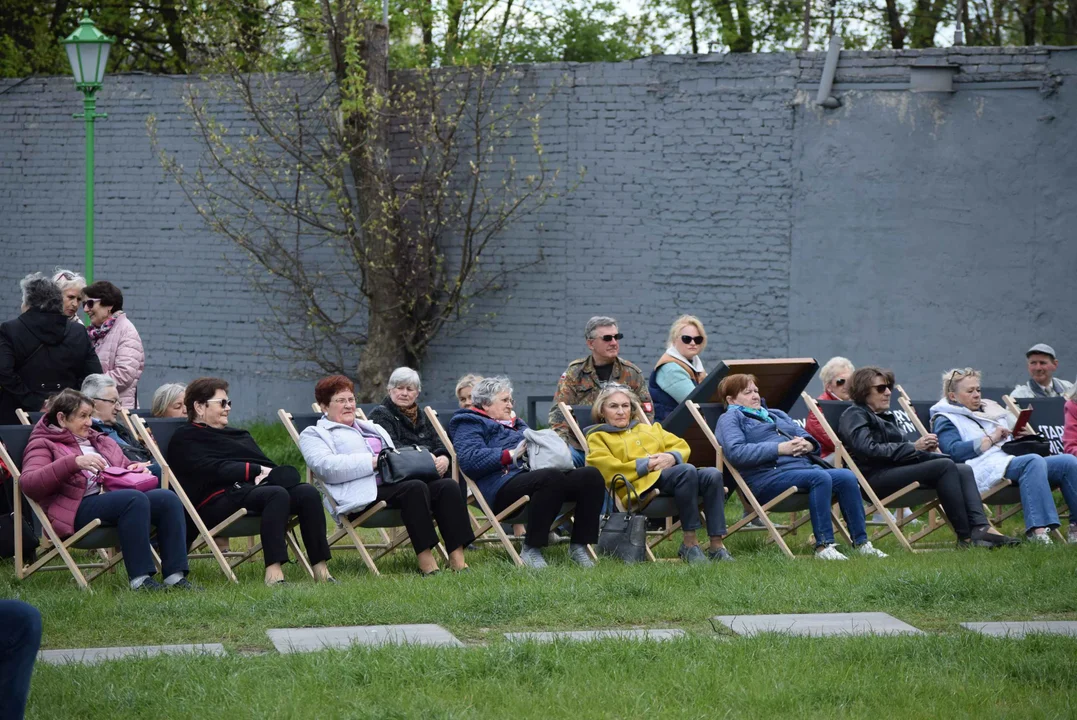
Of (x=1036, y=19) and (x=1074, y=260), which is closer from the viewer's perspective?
(x=1074, y=260)

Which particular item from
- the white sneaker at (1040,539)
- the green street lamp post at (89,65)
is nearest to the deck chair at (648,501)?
the white sneaker at (1040,539)

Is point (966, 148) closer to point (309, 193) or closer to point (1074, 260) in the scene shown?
point (1074, 260)

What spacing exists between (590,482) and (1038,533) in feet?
9.13

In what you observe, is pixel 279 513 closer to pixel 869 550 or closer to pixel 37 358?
pixel 37 358

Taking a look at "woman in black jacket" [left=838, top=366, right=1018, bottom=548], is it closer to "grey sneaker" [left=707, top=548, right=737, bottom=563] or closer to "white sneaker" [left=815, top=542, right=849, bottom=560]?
"white sneaker" [left=815, top=542, right=849, bottom=560]

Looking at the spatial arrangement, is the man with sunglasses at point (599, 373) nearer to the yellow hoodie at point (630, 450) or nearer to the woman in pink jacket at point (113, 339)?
the yellow hoodie at point (630, 450)

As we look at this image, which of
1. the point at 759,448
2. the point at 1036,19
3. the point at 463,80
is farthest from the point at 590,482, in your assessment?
the point at 1036,19

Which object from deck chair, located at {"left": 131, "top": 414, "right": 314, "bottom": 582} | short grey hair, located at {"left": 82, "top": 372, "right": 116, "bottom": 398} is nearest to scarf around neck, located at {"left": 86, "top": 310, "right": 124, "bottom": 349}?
short grey hair, located at {"left": 82, "top": 372, "right": 116, "bottom": 398}

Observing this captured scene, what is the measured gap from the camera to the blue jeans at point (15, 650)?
12.2 ft

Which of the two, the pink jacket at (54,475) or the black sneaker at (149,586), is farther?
the pink jacket at (54,475)

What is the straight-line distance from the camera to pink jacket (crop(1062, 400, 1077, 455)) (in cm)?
917

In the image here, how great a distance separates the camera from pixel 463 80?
12828 mm

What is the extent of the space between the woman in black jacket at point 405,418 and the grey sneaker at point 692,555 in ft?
4.59

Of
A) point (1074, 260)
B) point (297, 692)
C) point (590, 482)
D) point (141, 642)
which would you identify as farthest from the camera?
point (1074, 260)
